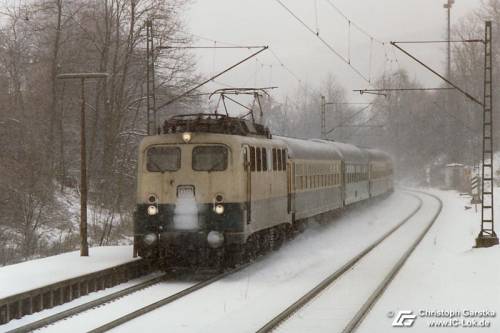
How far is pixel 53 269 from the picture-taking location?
50.8 ft

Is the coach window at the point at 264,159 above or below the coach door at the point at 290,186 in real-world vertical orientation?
above

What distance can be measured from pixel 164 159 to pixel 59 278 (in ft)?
13.8

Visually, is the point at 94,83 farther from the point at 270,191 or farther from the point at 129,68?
the point at 270,191

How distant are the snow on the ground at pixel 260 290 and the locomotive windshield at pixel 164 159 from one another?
2.77 meters

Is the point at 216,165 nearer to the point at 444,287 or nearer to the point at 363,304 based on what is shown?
the point at 363,304

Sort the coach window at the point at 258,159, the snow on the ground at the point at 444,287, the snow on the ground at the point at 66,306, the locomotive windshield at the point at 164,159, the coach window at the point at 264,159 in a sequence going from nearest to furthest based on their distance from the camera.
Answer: the snow on the ground at the point at 444,287 < the snow on the ground at the point at 66,306 < the locomotive windshield at the point at 164,159 < the coach window at the point at 258,159 < the coach window at the point at 264,159

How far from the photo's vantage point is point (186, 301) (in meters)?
14.0

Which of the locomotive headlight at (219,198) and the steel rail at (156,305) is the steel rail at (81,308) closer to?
the steel rail at (156,305)

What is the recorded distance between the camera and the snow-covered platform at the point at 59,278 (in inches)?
493

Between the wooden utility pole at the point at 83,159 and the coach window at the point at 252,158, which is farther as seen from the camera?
the wooden utility pole at the point at 83,159

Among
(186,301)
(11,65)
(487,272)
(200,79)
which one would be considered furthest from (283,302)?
(11,65)

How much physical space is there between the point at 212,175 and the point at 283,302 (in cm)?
413

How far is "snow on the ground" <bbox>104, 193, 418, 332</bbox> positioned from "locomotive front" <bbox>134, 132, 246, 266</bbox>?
1.17 m

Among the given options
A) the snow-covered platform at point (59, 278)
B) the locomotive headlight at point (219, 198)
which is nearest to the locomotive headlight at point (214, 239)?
the locomotive headlight at point (219, 198)
